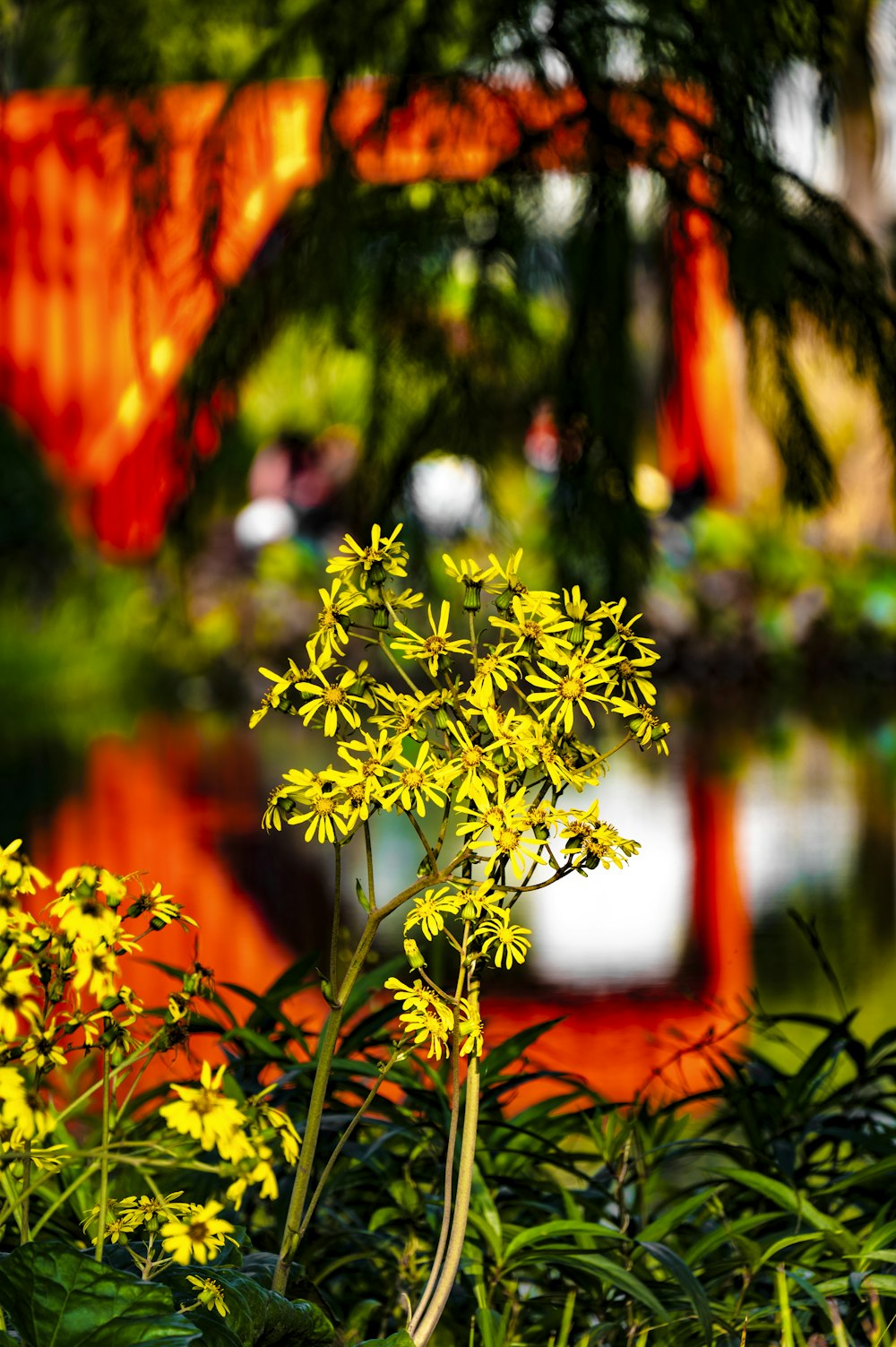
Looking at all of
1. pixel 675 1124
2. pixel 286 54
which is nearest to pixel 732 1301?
pixel 675 1124

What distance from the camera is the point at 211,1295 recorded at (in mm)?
1096

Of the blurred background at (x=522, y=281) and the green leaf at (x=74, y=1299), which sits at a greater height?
the blurred background at (x=522, y=281)

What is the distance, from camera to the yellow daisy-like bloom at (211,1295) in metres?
1.09

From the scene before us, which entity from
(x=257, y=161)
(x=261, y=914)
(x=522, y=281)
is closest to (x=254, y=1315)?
(x=522, y=281)

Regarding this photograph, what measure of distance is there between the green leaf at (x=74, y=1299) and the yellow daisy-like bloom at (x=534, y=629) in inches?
18.8

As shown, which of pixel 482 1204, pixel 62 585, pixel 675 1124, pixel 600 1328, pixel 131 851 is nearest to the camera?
pixel 600 1328

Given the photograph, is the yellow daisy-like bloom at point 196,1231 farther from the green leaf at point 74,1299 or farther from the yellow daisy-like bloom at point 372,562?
the yellow daisy-like bloom at point 372,562

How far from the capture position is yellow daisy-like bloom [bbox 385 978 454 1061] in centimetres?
108

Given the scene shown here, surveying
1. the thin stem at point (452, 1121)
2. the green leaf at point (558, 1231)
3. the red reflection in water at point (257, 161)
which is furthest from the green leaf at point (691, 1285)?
the red reflection in water at point (257, 161)

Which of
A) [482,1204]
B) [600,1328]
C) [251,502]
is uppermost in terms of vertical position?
[251,502]

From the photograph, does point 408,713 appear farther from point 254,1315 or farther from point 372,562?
point 254,1315

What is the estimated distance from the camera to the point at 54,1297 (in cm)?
105

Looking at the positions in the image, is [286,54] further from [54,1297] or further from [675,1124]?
[54,1297]

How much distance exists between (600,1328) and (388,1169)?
348mm
